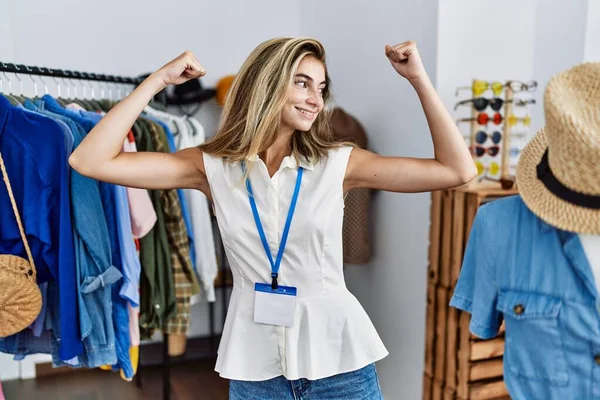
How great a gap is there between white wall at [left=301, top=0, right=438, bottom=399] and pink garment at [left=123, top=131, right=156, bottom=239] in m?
1.28

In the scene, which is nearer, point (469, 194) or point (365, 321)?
point (365, 321)

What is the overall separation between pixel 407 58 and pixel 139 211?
1.27m

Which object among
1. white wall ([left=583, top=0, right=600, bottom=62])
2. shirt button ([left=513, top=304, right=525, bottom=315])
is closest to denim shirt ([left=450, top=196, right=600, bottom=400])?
shirt button ([left=513, top=304, right=525, bottom=315])

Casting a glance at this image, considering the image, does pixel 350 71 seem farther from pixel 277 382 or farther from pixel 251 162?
pixel 277 382

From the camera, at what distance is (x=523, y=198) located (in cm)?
95

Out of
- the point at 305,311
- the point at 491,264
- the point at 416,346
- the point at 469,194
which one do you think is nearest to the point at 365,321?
the point at 305,311

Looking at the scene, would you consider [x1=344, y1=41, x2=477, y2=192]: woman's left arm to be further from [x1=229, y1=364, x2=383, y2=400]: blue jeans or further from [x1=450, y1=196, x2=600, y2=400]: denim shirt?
[x1=229, y1=364, x2=383, y2=400]: blue jeans

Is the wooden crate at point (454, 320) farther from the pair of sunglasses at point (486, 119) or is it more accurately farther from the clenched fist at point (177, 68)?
the clenched fist at point (177, 68)

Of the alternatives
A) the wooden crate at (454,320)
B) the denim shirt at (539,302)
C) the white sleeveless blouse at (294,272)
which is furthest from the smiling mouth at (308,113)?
the wooden crate at (454,320)

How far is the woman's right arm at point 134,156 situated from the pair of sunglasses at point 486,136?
1.42 meters

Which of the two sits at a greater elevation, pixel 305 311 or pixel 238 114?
pixel 238 114

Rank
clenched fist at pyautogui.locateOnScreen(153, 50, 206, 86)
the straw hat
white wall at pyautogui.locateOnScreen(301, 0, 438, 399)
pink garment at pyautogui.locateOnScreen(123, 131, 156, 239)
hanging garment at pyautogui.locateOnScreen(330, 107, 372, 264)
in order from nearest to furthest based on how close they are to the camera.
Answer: the straw hat, clenched fist at pyautogui.locateOnScreen(153, 50, 206, 86), pink garment at pyautogui.locateOnScreen(123, 131, 156, 239), white wall at pyautogui.locateOnScreen(301, 0, 438, 399), hanging garment at pyautogui.locateOnScreen(330, 107, 372, 264)

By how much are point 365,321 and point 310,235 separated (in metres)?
0.28

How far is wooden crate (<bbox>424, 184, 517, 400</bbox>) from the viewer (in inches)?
92.5
